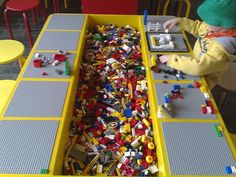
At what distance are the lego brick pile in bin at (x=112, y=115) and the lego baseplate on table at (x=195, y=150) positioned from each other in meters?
0.12

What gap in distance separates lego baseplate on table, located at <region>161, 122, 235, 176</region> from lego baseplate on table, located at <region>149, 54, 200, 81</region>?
32cm

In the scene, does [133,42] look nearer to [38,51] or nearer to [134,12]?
[38,51]

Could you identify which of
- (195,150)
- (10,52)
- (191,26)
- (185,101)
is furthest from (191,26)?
(10,52)

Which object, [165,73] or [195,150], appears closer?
[195,150]

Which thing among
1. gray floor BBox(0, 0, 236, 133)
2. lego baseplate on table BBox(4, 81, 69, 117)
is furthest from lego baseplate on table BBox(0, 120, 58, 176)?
gray floor BBox(0, 0, 236, 133)

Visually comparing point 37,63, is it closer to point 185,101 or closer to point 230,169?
point 185,101

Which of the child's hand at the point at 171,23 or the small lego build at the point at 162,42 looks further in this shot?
the child's hand at the point at 171,23

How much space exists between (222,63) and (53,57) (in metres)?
0.90

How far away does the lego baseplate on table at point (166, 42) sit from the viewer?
1508 mm

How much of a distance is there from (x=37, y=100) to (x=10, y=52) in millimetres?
1044

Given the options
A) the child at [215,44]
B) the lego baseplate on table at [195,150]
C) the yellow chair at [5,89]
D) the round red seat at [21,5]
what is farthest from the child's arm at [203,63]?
the round red seat at [21,5]

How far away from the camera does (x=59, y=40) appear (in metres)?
1.57

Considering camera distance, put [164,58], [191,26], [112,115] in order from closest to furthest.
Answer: [112,115]
[164,58]
[191,26]

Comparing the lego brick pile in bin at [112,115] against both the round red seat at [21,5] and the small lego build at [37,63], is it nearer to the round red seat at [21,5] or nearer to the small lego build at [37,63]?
the small lego build at [37,63]
